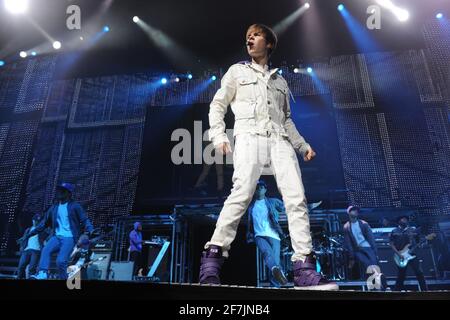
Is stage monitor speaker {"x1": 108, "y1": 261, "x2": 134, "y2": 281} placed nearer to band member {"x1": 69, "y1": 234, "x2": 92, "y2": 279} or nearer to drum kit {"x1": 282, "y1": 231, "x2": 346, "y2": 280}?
band member {"x1": 69, "y1": 234, "x2": 92, "y2": 279}

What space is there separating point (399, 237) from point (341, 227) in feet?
3.27

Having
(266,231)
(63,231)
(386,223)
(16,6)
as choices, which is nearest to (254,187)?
(266,231)

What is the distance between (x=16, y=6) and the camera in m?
6.13

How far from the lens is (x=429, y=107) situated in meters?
7.54

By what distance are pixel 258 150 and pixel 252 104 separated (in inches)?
15.2

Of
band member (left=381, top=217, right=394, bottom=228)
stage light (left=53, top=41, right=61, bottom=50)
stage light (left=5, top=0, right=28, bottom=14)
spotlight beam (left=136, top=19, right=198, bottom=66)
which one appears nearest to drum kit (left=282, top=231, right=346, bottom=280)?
band member (left=381, top=217, right=394, bottom=228)

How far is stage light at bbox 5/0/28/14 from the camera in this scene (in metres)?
6.05

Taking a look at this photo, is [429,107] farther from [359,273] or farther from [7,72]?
[7,72]

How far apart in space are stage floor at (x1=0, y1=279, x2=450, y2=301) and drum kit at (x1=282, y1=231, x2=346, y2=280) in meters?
4.91

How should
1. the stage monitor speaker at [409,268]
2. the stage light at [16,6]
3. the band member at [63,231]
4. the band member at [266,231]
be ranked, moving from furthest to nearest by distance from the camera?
the stage monitor speaker at [409,268] < the stage light at [16,6] < the band member at [63,231] < the band member at [266,231]

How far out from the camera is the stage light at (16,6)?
19.8 ft

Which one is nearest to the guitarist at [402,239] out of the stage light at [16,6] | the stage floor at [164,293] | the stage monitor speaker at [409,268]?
the stage monitor speaker at [409,268]

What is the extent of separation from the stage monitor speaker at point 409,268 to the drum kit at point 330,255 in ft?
2.90

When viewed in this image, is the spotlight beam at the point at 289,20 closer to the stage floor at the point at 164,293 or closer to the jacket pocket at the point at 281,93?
the jacket pocket at the point at 281,93
